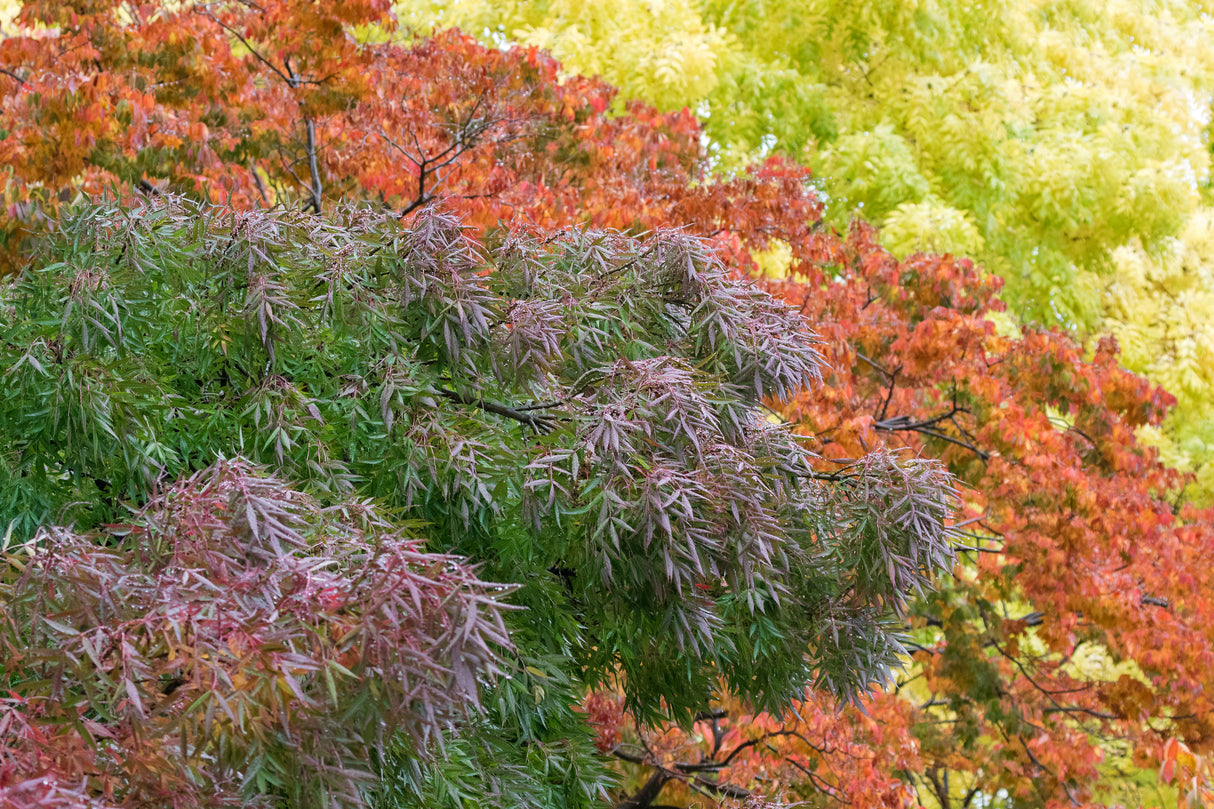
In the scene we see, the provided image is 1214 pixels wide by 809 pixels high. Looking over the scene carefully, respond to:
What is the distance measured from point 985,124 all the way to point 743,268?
6.57 m

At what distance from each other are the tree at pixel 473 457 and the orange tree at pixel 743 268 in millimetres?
2769

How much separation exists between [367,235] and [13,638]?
6.67ft

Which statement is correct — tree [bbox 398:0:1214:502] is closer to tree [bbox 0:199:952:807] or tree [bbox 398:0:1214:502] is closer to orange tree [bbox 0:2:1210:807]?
orange tree [bbox 0:2:1210:807]

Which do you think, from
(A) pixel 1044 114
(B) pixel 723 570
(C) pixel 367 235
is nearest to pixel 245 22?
(C) pixel 367 235

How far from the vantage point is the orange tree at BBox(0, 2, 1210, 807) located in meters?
7.23

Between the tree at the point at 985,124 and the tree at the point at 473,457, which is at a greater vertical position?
the tree at the point at 473,457

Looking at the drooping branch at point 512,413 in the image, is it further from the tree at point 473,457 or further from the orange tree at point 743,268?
the orange tree at point 743,268

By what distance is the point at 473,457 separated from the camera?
385 centimetres

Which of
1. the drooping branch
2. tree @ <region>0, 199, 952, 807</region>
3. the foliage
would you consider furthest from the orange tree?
the foliage

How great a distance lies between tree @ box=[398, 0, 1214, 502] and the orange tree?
9.71ft

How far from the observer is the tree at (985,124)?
12.4 metres

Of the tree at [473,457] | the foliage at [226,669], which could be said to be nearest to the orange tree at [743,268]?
the tree at [473,457]

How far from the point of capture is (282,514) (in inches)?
108

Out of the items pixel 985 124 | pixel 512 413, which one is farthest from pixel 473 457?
pixel 985 124
